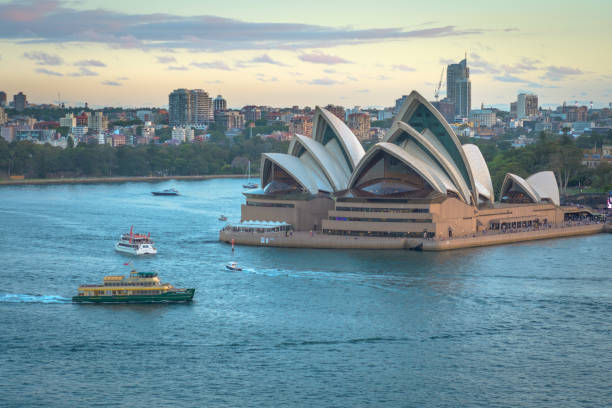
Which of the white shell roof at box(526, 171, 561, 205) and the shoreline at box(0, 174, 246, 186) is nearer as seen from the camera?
the white shell roof at box(526, 171, 561, 205)

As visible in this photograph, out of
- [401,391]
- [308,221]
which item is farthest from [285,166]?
[401,391]

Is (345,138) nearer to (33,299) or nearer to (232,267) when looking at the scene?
(232,267)

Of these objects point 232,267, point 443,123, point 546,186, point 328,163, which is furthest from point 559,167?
point 232,267

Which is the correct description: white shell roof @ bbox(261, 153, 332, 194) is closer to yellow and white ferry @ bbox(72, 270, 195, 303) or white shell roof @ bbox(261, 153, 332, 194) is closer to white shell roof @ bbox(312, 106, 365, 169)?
white shell roof @ bbox(312, 106, 365, 169)

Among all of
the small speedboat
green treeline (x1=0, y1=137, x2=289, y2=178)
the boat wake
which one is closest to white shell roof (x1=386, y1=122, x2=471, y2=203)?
the small speedboat

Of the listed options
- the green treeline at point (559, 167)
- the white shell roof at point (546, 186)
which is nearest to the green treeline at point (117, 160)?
the green treeline at point (559, 167)

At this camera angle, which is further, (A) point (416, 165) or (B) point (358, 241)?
(A) point (416, 165)
